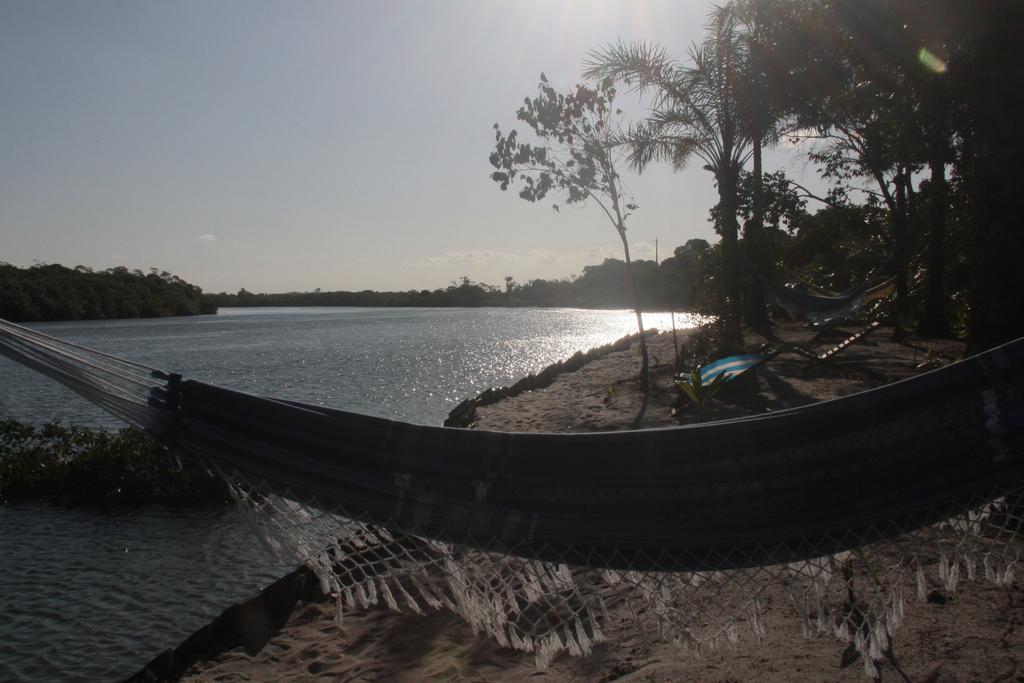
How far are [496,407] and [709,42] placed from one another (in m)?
6.93

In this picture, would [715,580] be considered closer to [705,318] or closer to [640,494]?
[640,494]

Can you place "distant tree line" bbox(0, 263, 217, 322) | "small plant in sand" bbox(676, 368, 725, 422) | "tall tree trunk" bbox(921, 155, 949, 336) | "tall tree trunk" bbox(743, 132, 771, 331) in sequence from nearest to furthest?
1. "small plant in sand" bbox(676, 368, 725, 422)
2. "tall tree trunk" bbox(921, 155, 949, 336)
3. "tall tree trunk" bbox(743, 132, 771, 331)
4. "distant tree line" bbox(0, 263, 217, 322)

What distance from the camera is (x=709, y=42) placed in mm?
12688

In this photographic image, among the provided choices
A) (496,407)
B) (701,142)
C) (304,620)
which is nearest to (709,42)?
(701,142)

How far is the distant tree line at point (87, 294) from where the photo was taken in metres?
60.2

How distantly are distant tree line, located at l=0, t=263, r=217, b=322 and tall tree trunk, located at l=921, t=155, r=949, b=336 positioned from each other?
185 feet

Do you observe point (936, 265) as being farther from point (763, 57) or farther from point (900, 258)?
point (763, 57)

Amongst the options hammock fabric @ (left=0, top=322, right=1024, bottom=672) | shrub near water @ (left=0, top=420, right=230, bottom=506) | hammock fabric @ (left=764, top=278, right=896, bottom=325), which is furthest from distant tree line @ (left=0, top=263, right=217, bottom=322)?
hammock fabric @ (left=0, top=322, right=1024, bottom=672)

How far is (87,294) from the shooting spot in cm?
7200

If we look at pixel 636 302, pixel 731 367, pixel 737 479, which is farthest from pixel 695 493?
pixel 636 302

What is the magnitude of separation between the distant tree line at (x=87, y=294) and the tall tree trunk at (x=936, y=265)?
185 feet

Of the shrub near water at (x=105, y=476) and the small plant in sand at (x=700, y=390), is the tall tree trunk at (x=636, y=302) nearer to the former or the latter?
the small plant in sand at (x=700, y=390)

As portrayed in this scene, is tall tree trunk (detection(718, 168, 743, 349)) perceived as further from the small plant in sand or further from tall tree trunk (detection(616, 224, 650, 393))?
the small plant in sand

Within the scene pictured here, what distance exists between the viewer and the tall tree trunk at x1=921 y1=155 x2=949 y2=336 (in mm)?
12047
